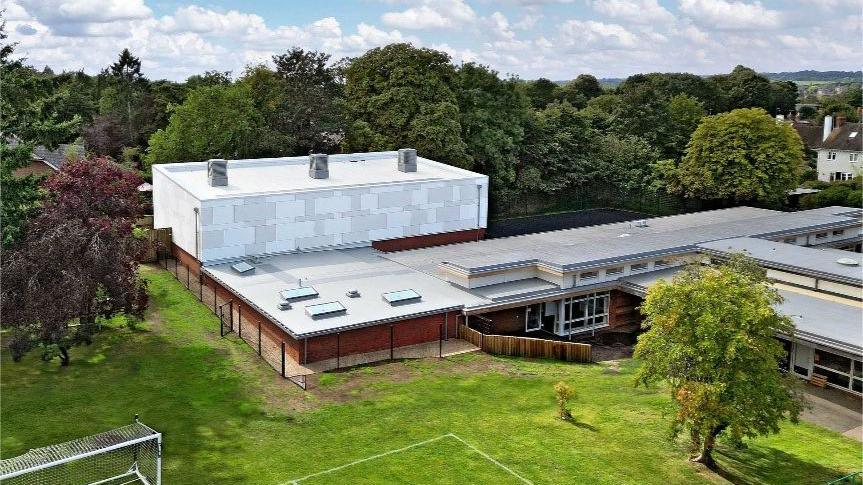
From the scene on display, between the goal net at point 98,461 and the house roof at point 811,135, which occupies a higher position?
the house roof at point 811,135

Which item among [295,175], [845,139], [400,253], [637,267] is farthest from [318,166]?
[845,139]

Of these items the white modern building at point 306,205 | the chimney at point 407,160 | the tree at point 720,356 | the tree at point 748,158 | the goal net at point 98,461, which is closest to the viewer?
the goal net at point 98,461

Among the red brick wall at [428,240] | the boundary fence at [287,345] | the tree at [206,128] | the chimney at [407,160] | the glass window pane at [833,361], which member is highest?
the tree at [206,128]

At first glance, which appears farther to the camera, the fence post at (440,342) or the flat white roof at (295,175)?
the flat white roof at (295,175)

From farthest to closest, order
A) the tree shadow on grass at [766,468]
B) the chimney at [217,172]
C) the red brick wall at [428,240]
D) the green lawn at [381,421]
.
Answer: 1. the red brick wall at [428,240]
2. the chimney at [217,172]
3. the green lawn at [381,421]
4. the tree shadow on grass at [766,468]

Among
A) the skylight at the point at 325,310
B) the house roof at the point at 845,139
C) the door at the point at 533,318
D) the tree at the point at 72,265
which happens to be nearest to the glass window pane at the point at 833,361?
the door at the point at 533,318

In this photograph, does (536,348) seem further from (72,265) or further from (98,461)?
(72,265)

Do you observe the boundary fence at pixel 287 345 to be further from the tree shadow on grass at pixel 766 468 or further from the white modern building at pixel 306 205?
the tree shadow on grass at pixel 766 468
